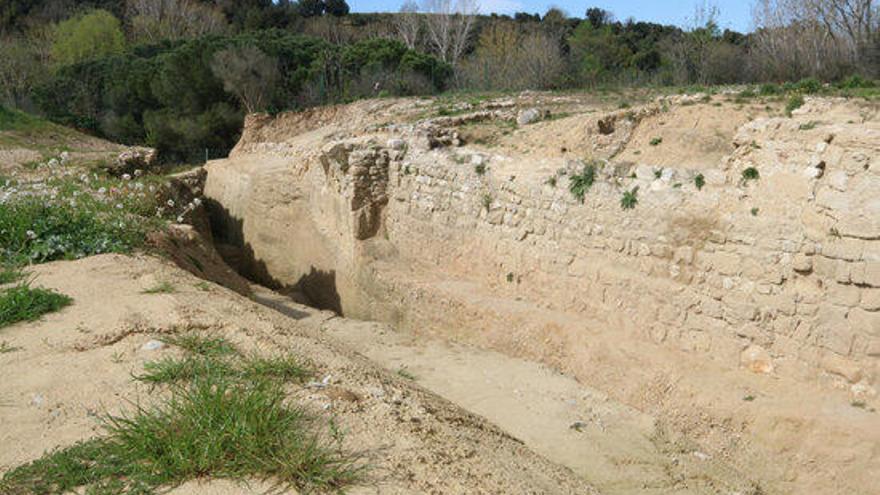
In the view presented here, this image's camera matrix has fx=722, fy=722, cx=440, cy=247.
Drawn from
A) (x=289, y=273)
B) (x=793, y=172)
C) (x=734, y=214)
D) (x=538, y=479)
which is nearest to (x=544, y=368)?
(x=734, y=214)

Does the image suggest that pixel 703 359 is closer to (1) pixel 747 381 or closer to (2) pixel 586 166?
(1) pixel 747 381

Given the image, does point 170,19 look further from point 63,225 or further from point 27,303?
point 27,303

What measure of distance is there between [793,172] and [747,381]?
2.00 meters

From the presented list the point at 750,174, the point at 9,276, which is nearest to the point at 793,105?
the point at 750,174

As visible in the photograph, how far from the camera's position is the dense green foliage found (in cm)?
2397

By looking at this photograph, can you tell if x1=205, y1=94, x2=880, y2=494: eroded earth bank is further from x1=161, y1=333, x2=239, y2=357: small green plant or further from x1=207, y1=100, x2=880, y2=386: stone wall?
x1=161, y1=333, x2=239, y2=357: small green plant

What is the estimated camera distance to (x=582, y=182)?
8523 mm

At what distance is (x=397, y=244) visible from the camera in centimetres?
1123

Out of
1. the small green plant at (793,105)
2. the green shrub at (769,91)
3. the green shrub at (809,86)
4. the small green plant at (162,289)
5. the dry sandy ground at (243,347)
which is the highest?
the green shrub at (809,86)

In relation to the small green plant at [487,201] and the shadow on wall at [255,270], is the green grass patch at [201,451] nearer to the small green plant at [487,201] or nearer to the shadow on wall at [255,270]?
the small green plant at [487,201]

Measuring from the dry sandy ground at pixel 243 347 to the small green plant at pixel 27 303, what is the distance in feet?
0.35

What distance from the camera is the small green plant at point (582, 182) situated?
27.6 feet

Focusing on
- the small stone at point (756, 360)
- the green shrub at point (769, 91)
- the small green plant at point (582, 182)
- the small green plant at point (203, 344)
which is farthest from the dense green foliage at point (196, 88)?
the small green plant at point (203, 344)

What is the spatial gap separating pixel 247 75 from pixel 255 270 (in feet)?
37.1
